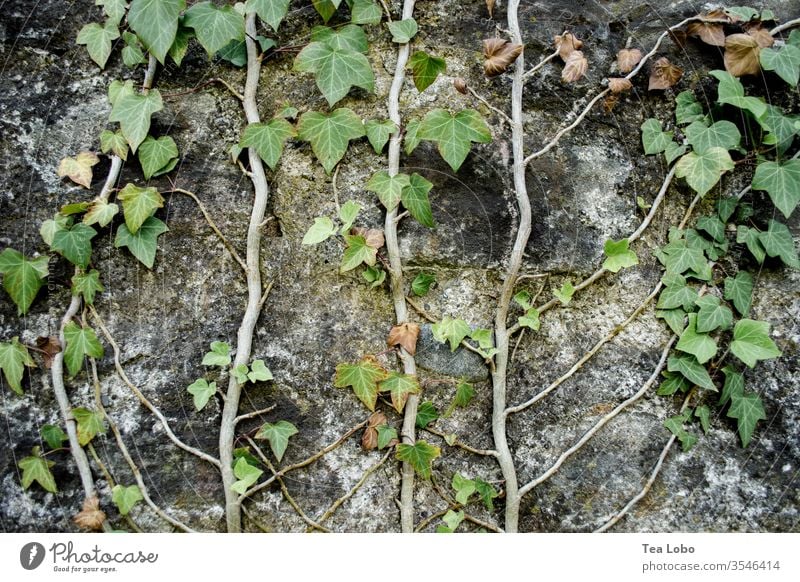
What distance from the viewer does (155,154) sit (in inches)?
62.1

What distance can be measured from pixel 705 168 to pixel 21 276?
184 cm

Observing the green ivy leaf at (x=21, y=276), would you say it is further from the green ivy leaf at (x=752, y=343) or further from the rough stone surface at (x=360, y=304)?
the green ivy leaf at (x=752, y=343)

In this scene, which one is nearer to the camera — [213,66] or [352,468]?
[352,468]

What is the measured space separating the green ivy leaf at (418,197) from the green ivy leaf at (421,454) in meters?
0.59

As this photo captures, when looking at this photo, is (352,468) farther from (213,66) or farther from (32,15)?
(32,15)

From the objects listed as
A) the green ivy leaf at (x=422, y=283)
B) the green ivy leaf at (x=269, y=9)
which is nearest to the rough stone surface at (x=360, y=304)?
the green ivy leaf at (x=422, y=283)

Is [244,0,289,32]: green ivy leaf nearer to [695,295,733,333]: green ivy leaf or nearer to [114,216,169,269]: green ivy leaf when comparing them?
[114,216,169,269]: green ivy leaf

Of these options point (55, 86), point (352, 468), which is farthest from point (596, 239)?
point (55, 86)

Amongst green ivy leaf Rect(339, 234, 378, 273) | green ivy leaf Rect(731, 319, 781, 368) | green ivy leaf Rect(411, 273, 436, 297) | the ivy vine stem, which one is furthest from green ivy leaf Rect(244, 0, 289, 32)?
green ivy leaf Rect(731, 319, 781, 368)

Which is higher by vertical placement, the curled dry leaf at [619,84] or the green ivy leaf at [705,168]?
the curled dry leaf at [619,84]

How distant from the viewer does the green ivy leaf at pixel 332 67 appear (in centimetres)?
155

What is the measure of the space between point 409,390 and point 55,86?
1.29 meters

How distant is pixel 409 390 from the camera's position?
5.02ft

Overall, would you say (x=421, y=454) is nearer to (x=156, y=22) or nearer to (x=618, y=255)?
(x=618, y=255)
